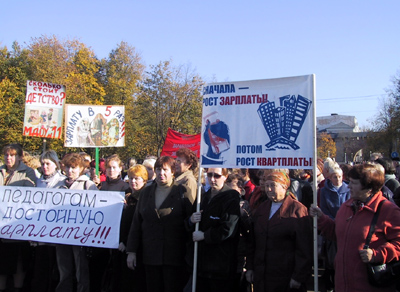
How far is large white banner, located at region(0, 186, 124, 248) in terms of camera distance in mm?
5438

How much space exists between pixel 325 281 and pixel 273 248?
2232 mm

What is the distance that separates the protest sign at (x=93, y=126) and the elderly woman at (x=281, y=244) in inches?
217

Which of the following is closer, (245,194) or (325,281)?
(325,281)

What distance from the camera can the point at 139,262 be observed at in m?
5.18

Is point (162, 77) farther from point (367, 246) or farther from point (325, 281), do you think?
point (367, 246)

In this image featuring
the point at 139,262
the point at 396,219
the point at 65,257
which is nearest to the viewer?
the point at 396,219

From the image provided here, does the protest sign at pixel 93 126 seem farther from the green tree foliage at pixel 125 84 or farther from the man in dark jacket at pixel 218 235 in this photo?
the green tree foliage at pixel 125 84

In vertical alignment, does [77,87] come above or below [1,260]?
above

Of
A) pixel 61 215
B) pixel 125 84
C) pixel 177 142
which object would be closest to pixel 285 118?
pixel 61 215

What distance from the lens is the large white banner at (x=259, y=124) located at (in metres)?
4.35

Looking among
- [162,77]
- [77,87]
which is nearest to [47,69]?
[77,87]

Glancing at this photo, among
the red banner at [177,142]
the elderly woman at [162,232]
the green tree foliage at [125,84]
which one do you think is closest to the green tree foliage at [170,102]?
the green tree foliage at [125,84]

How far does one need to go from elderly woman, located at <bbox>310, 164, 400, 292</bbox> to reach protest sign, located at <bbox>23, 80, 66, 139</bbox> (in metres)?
7.32

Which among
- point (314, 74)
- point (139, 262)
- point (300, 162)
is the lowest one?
point (139, 262)
